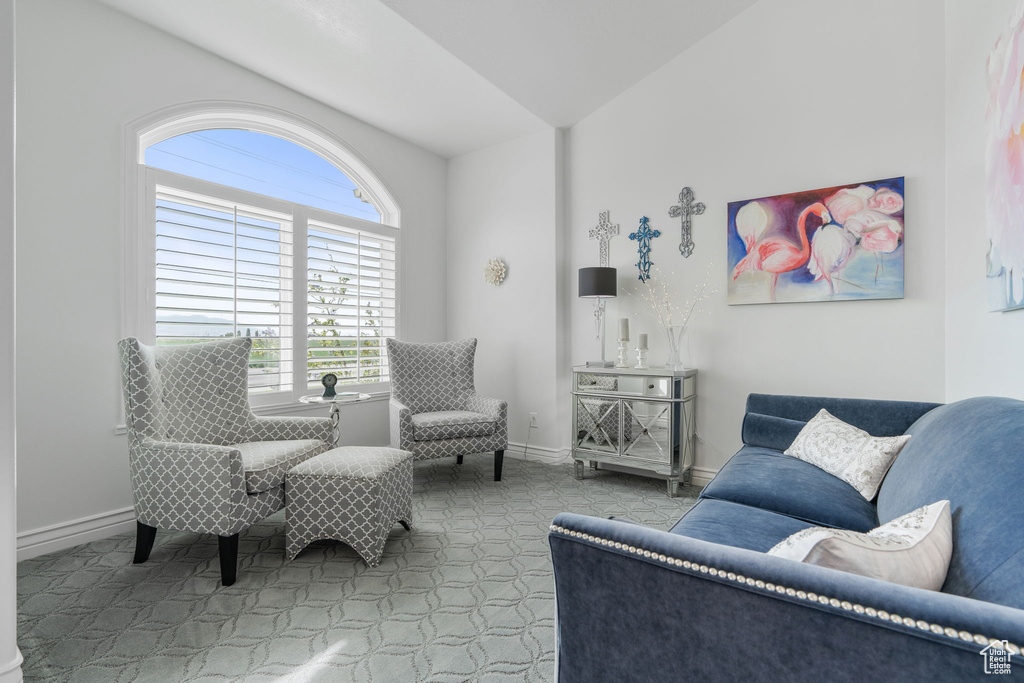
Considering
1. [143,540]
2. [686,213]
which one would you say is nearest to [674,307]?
[686,213]

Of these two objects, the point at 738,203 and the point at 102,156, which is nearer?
the point at 102,156

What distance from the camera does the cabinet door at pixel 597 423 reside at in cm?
352

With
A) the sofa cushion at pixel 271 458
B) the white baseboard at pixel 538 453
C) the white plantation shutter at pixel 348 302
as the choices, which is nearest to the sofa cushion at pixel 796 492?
the sofa cushion at pixel 271 458

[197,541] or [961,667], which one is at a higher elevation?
[961,667]

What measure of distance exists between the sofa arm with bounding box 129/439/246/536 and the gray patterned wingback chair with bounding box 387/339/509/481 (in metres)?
1.34

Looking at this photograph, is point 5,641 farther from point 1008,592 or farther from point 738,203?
point 738,203

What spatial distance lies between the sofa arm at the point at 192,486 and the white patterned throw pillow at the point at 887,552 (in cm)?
208

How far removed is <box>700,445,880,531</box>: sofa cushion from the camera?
5.42ft

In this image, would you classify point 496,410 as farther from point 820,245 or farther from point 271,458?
point 820,245

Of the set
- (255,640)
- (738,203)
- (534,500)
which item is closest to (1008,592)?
(255,640)

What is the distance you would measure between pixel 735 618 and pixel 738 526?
86cm

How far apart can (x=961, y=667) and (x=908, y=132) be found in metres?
3.28

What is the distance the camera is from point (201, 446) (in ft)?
6.92

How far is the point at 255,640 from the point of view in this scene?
169 cm
